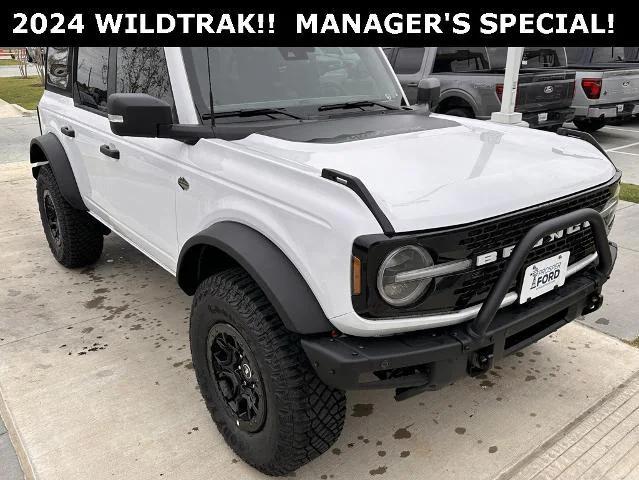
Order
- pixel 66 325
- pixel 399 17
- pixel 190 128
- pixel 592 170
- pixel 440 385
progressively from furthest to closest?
1. pixel 399 17
2. pixel 66 325
3. pixel 190 128
4. pixel 592 170
5. pixel 440 385

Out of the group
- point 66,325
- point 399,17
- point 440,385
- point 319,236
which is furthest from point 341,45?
point 66,325

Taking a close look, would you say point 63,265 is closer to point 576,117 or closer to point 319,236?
point 319,236

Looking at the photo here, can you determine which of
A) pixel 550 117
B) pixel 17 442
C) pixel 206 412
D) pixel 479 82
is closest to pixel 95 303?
pixel 17 442

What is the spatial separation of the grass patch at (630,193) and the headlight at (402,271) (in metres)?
5.19

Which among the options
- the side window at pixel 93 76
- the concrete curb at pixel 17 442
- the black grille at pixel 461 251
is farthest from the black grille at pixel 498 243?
the side window at pixel 93 76

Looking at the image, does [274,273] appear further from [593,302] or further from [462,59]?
[462,59]

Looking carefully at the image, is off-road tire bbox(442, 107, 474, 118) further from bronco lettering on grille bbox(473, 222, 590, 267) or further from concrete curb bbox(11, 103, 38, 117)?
concrete curb bbox(11, 103, 38, 117)

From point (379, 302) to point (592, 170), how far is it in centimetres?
120

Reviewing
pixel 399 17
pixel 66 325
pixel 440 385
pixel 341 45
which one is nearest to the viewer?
pixel 440 385

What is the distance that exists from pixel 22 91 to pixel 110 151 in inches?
692

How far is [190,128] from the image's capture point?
8.93 feet

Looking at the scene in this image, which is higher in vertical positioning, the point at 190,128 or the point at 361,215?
the point at 190,128

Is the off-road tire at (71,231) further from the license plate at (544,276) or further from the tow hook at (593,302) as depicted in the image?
the tow hook at (593,302)

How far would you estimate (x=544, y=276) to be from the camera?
2.32 m
